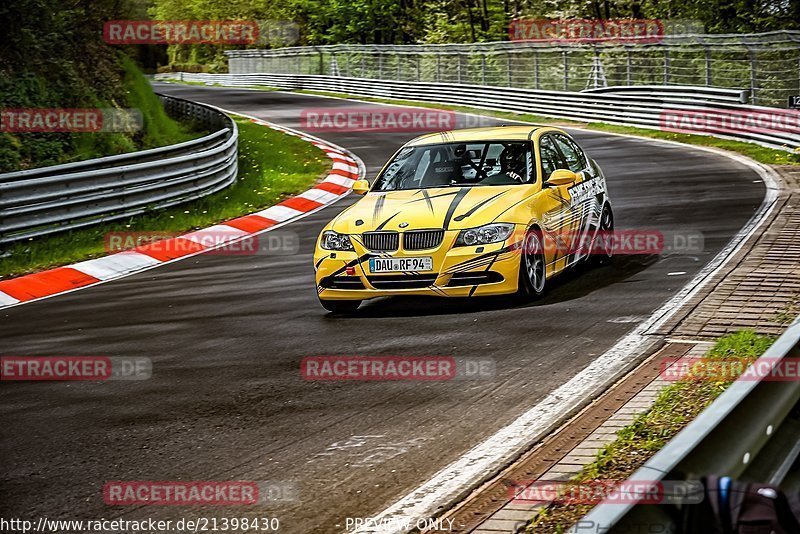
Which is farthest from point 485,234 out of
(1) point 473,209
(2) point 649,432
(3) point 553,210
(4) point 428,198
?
(2) point 649,432

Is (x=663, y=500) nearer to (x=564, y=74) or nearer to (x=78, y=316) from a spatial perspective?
(x=78, y=316)

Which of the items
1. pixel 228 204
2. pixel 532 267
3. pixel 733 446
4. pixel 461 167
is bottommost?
pixel 228 204

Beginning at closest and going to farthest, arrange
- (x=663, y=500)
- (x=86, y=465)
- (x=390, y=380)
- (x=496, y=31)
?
(x=663, y=500), (x=86, y=465), (x=390, y=380), (x=496, y=31)

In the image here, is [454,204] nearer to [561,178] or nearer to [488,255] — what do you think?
[488,255]

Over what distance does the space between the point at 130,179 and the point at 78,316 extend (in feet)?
21.2

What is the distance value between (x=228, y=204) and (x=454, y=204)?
10129mm

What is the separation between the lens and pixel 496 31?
51844 millimetres

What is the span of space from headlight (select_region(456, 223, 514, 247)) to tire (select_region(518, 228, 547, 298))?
0.68ft

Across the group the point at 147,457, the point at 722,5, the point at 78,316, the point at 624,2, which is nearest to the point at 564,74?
the point at 722,5

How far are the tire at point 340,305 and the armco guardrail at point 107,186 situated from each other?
21.4 feet

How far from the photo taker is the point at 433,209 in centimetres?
942

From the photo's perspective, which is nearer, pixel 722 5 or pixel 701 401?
pixel 701 401

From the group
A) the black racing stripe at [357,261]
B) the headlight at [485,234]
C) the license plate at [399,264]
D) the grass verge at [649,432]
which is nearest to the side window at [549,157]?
the headlight at [485,234]

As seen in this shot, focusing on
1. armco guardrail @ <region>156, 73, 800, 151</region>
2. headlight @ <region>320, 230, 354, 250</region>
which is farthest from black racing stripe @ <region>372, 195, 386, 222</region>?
armco guardrail @ <region>156, 73, 800, 151</region>
